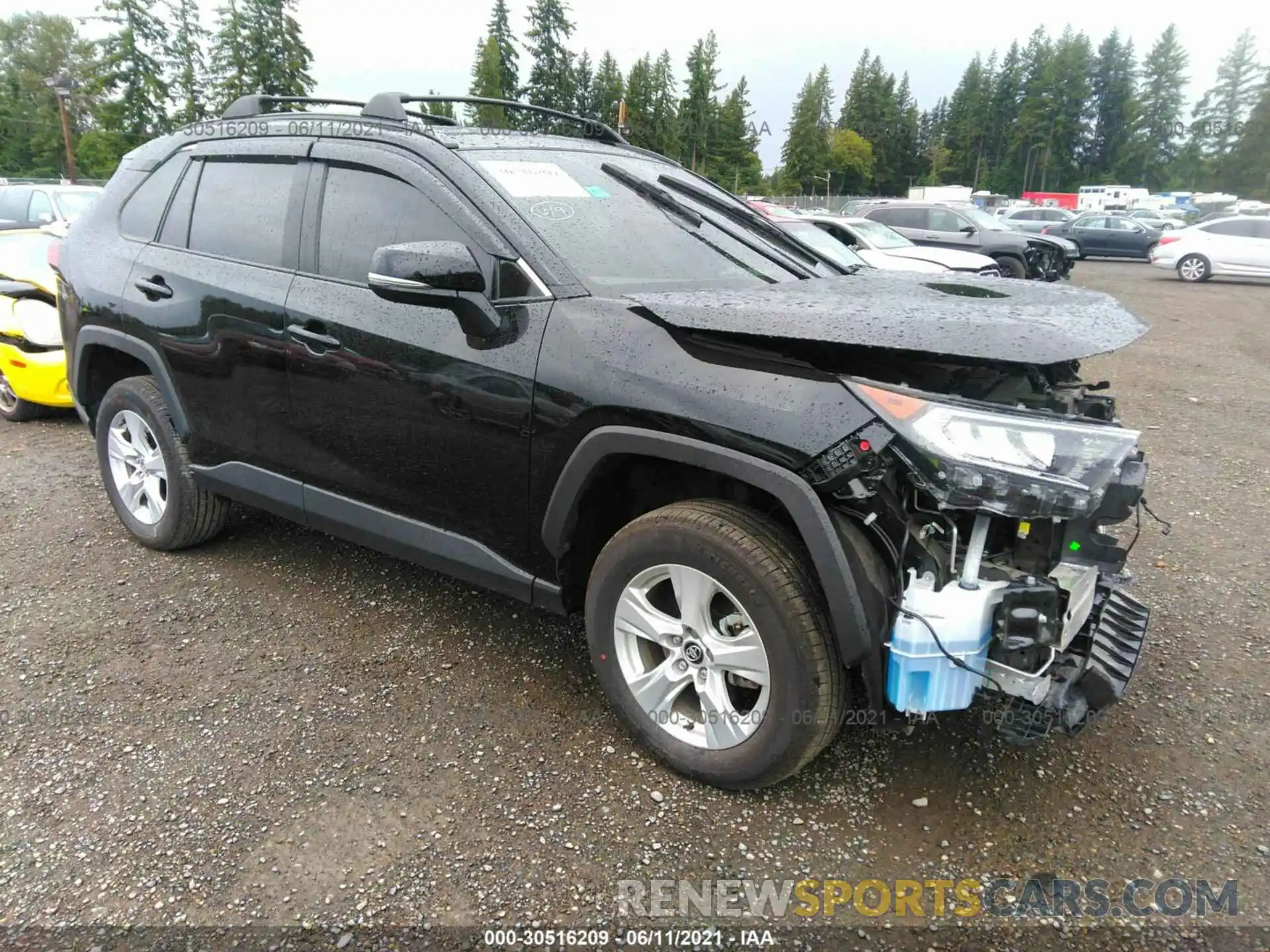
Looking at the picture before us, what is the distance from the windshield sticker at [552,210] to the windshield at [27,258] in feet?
17.2

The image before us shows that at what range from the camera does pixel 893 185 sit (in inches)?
4222

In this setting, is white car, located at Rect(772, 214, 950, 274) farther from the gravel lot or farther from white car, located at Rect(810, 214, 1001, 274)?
the gravel lot

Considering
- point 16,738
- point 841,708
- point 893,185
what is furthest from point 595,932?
point 893,185

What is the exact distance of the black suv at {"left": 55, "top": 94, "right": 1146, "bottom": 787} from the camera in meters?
2.09

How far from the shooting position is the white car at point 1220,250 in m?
18.8

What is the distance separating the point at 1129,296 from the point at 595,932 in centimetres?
1830

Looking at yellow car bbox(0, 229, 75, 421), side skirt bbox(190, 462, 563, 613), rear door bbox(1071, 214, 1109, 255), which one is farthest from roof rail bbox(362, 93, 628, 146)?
rear door bbox(1071, 214, 1109, 255)

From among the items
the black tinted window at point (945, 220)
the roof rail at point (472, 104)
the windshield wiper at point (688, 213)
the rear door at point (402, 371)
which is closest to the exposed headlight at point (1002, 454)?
the rear door at point (402, 371)

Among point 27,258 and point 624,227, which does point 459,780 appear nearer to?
point 624,227

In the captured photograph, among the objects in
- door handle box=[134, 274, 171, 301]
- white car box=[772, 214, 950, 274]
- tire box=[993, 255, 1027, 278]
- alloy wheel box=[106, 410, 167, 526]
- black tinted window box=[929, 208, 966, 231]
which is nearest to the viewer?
door handle box=[134, 274, 171, 301]

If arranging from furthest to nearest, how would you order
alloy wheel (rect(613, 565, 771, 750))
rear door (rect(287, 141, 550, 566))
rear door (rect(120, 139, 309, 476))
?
rear door (rect(120, 139, 309, 476)) < rear door (rect(287, 141, 550, 566)) < alloy wheel (rect(613, 565, 771, 750))

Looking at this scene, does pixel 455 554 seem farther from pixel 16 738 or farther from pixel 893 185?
pixel 893 185

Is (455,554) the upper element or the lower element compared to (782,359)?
lower

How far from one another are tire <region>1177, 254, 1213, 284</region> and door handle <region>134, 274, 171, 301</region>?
22097 mm
